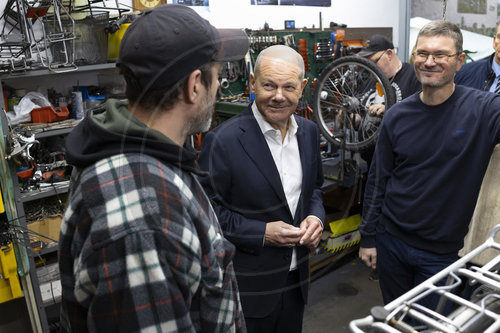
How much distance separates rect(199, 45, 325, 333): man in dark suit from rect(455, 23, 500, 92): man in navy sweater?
1.41 metres

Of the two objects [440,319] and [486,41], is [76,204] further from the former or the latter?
[486,41]

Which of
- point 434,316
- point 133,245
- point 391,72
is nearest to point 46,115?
point 133,245

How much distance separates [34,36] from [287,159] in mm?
1511

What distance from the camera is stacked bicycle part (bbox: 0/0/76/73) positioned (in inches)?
76.2

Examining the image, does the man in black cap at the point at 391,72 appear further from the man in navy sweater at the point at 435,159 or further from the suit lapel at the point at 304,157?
the suit lapel at the point at 304,157

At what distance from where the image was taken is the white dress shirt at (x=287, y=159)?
1.48m

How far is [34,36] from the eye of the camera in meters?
2.05

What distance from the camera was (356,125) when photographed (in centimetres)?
251

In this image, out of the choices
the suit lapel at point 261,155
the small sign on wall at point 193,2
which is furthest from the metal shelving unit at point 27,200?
the suit lapel at point 261,155

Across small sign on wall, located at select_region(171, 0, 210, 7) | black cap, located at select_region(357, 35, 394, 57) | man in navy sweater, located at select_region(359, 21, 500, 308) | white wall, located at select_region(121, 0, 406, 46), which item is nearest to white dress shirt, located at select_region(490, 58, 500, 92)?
black cap, located at select_region(357, 35, 394, 57)

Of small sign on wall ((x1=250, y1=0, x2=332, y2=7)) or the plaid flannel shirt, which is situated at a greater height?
small sign on wall ((x1=250, y1=0, x2=332, y2=7))

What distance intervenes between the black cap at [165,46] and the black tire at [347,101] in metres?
1.76

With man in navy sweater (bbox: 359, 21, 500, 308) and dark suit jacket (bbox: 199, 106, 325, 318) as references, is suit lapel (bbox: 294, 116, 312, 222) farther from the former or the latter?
man in navy sweater (bbox: 359, 21, 500, 308)

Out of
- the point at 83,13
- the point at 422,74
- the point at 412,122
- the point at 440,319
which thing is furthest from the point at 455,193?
the point at 83,13
